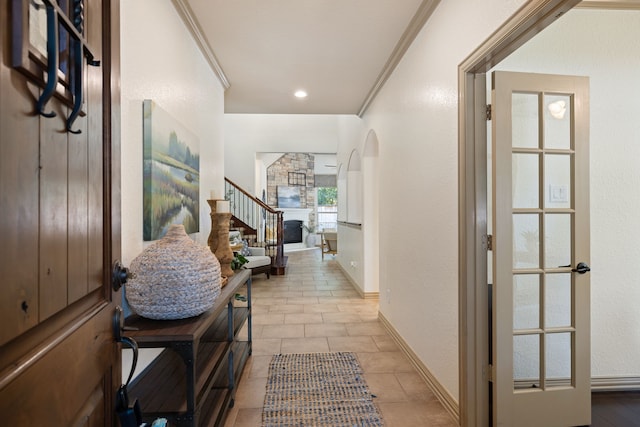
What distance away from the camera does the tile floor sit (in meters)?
1.97

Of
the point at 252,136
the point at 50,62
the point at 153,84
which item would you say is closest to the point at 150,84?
the point at 153,84

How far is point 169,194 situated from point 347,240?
406 centimetres

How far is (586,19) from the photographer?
6.79ft

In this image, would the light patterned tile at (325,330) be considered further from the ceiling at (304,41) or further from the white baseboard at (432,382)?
the ceiling at (304,41)

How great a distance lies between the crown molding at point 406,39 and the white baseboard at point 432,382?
2.46 m

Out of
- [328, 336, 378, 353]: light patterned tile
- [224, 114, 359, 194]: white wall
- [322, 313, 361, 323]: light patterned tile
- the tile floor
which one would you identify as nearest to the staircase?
[224, 114, 359, 194]: white wall

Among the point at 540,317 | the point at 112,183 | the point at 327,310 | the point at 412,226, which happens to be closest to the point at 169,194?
the point at 112,183

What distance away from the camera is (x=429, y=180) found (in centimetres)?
221

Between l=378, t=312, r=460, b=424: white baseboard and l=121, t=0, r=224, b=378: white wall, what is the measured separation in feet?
5.79

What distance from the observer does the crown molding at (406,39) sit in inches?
82.8

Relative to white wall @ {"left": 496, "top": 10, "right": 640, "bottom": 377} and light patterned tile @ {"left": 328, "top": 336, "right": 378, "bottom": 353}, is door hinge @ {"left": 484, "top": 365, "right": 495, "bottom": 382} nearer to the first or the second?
white wall @ {"left": 496, "top": 10, "right": 640, "bottom": 377}

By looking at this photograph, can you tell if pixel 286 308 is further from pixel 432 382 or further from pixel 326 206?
pixel 326 206

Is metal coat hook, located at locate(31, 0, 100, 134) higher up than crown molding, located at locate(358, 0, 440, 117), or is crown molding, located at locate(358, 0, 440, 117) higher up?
crown molding, located at locate(358, 0, 440, 117)

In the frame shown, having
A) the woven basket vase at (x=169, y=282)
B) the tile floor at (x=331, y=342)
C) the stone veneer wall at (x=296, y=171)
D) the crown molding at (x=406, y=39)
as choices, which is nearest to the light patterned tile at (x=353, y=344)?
→ the tile floor at (x=331, y=342)
